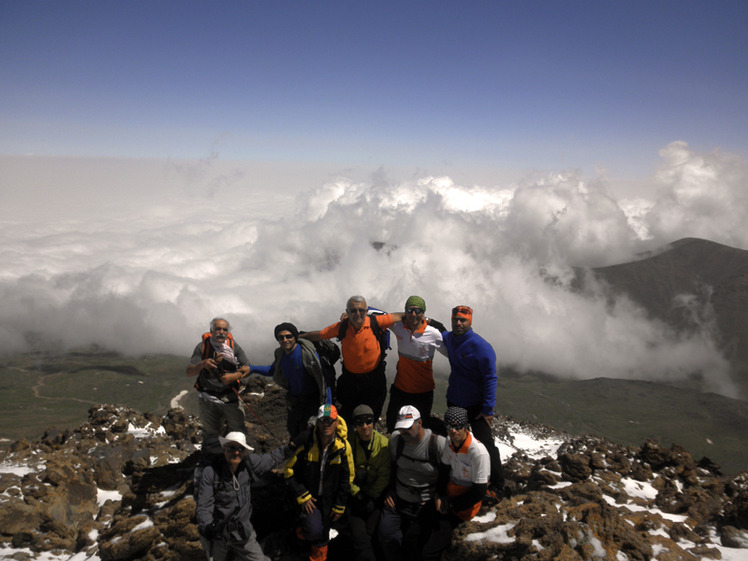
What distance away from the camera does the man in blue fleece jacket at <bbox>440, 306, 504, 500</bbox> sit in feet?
26.9

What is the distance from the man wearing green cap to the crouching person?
3310mm

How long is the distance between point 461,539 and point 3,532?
11.6 m

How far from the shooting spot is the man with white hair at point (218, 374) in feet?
29.6

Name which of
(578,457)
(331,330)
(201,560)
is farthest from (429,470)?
(578,457)

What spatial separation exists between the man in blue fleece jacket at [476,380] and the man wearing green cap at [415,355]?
1.78 feet

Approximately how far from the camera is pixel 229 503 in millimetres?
7051

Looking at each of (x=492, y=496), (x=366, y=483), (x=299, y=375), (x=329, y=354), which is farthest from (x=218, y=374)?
(x=492, y=496)

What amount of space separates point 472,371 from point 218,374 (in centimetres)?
548

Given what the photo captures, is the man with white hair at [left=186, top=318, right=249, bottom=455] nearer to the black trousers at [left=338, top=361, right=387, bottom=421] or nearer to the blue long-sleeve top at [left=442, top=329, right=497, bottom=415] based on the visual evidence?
the black trousers at [left=338, top=361, right=387, bottom=421]

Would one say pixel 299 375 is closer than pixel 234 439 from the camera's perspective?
No

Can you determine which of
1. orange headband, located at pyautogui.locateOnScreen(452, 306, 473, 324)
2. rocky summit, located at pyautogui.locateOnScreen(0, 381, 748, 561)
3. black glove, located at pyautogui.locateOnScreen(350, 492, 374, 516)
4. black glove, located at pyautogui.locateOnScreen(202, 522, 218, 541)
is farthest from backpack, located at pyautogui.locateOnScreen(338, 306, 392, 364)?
black glove, located at pyautogui.locateOnScreen(202, 522, 218, 541)

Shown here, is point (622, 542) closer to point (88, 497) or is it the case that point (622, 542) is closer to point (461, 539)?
point (461, 539)

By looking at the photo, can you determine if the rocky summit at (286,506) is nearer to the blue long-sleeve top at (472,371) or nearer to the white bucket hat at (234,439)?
the blue long-sleeve top at (472,371)

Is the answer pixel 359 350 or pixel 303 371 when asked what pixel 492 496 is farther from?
pixel 303 371
